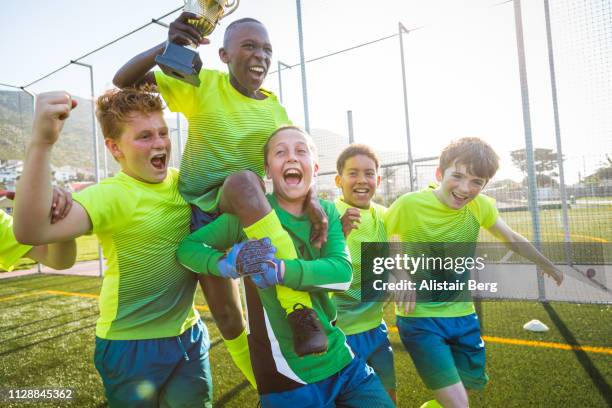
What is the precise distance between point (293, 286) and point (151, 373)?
0.82 m

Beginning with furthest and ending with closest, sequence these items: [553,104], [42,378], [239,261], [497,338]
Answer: [553,104]
[497,338]
[42,378]
[239,261]

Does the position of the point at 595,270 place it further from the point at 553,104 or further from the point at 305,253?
the point at 305,253

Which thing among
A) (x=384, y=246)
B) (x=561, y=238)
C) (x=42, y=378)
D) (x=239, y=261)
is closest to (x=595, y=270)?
(x=561, y=238)

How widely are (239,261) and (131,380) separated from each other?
2.60 ft

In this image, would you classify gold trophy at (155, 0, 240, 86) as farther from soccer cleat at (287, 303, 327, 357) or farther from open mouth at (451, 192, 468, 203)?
open mouth at (451, 192, 468, 203)

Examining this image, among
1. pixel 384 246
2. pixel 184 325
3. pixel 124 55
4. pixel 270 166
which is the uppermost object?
pixel 124 55

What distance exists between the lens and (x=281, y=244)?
4.87ft

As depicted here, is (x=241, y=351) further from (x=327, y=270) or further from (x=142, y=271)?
(x=327, y=270)

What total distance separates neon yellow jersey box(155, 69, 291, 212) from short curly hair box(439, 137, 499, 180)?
47.0 inches

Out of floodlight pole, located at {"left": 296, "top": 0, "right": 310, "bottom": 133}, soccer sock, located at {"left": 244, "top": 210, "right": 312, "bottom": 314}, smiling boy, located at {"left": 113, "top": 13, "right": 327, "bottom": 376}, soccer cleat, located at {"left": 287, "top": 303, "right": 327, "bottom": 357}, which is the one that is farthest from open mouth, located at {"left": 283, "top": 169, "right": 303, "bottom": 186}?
floodlight pole, located at {"left": 296, "top": 0, "right": 310, "bottom": 133}

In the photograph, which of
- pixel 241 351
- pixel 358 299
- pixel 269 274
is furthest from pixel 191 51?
pixel 358 299

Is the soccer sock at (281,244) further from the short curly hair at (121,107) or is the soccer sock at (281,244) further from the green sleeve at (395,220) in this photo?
the green sleeve at (395,220)

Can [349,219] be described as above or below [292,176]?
below

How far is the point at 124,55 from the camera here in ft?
25.3
